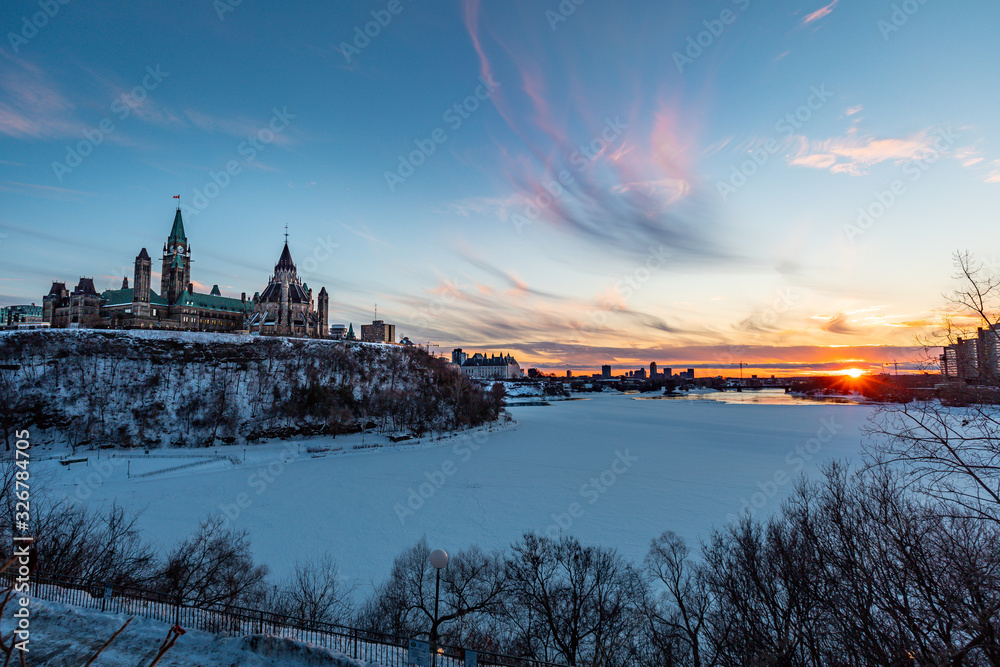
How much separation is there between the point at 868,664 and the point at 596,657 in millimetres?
8356

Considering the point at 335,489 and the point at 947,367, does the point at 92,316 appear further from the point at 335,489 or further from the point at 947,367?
the point at 947,367

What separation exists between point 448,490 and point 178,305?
3052 inches

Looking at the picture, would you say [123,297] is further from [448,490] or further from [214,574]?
[214,574]

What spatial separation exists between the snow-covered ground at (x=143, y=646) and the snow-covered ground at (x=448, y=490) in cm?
950

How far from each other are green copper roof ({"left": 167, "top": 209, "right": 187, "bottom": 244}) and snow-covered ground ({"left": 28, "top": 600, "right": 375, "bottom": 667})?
97030 millimetres

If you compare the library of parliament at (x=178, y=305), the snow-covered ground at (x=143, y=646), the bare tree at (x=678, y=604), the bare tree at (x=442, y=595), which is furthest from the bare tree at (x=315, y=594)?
the library of parliament at (x=178, y=305)

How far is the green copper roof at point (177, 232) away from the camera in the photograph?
305 feet

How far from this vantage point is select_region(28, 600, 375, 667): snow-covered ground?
39.3 ft

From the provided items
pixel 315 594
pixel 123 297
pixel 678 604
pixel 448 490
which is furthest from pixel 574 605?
pixel 123 297

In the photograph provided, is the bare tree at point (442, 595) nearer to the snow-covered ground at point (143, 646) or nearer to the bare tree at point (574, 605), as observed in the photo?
the bare tree at point (574, 605)

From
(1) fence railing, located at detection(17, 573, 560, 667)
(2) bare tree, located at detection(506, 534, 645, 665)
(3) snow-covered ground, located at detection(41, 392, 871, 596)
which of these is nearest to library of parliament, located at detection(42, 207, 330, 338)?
(3) snow-covered ground, located at detection(41, 392, 871, 596)

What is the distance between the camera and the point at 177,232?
93500 millimetres

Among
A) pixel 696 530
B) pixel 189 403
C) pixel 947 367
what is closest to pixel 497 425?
pixel 189 403

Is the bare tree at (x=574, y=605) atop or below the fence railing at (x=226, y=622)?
below
